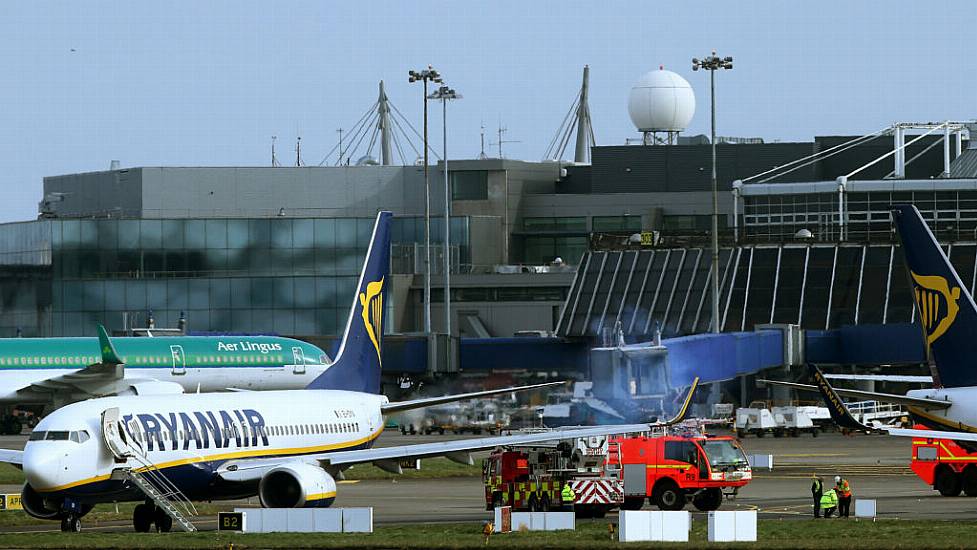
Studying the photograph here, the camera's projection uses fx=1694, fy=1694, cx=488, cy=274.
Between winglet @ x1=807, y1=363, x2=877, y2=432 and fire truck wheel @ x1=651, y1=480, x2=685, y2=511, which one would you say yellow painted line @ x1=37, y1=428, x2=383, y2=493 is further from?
winglet @ x1=807, y1=363, x2=877, y2=432

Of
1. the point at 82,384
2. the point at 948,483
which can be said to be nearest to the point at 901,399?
the point at 948,483

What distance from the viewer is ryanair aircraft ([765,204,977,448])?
149 ft

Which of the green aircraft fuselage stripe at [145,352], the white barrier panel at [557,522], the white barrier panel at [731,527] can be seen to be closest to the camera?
the white barrier panel at [731,527]

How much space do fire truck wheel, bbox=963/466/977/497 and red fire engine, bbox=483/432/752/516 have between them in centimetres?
817

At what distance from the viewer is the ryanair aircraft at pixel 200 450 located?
132 feet

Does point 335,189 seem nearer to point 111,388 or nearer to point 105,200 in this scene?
point 105,200

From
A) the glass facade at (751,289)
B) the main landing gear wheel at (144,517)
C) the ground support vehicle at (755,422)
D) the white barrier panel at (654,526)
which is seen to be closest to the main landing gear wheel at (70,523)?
the main landing gear wheel at (144,517)

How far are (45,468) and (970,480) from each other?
90.4 ft

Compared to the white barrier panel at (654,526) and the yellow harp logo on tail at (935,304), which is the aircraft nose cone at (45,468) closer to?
the white barrier panel at (654,526)

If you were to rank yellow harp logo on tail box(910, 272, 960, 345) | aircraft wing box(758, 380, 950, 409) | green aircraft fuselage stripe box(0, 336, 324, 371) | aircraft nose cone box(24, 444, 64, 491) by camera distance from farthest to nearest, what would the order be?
green aircraft fuselage stripe box(0, 336, 324, 371)
yellow harp logo on tail box(910, 272, 960, 345)
aircraft wing box(758, 380, 950, 409)
aircraft nose cone box(24, 444, 64, 491)

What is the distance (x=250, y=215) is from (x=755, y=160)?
4800 cm

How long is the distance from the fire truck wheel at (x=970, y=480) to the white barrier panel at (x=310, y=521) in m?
20.7

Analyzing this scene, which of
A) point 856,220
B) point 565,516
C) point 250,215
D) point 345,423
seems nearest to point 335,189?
point 250,215

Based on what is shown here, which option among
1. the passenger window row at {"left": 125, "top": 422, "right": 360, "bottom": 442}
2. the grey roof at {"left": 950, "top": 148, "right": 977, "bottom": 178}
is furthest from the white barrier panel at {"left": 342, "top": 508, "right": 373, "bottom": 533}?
the grey roof at {"left": 950, "top": 148, "right": 977, "bottom": 178}
